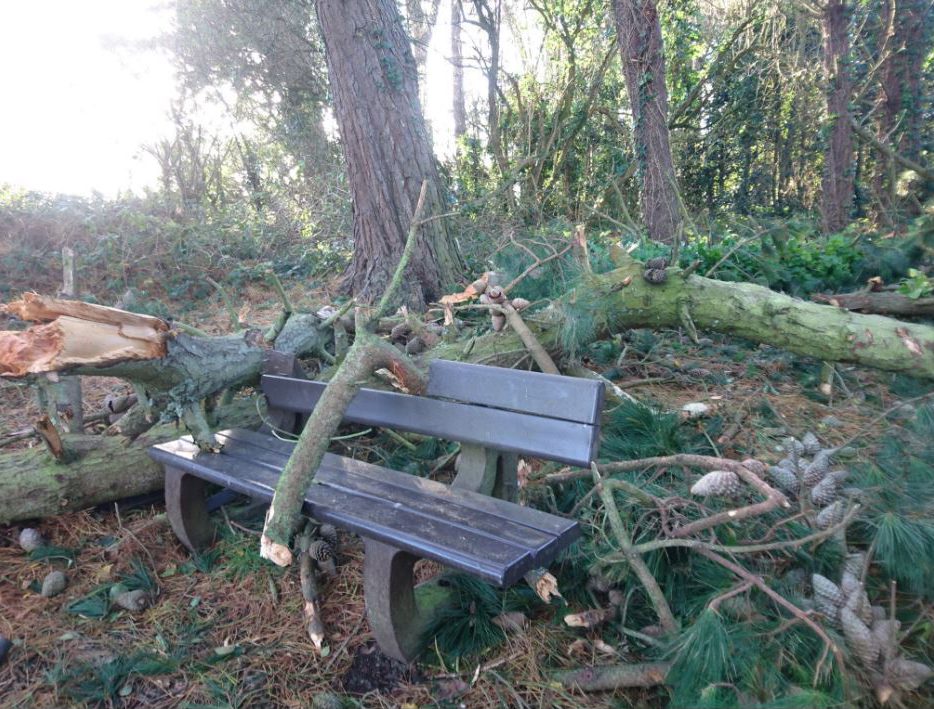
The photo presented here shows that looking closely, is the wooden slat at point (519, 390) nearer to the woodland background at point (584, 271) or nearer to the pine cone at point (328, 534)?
the woodland background at point (584, 271)

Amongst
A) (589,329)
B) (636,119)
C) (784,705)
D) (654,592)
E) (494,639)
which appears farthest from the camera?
(636,119)

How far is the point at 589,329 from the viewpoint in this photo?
3.12 m

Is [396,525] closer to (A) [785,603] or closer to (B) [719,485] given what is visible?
(B) [719,485]

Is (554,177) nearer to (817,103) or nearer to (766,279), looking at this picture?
(817,103)

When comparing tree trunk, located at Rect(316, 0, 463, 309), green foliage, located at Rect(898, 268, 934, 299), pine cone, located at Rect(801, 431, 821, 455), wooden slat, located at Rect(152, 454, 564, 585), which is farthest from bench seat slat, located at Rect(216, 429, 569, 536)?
green foliage, located at Rect(898, 268, 934, 299)

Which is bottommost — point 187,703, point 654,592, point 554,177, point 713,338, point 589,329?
point 187,703

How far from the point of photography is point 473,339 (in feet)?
10.1

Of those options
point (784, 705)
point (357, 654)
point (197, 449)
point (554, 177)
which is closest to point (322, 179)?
point (554, 177)

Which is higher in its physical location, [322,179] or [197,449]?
[322,179]

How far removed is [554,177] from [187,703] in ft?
28.2

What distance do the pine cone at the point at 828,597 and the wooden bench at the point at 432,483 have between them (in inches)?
26.8

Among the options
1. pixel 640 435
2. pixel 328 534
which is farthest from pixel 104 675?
pixel 640 435

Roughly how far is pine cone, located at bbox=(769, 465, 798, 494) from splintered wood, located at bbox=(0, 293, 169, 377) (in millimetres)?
2353

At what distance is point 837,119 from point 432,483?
8.00 metres
